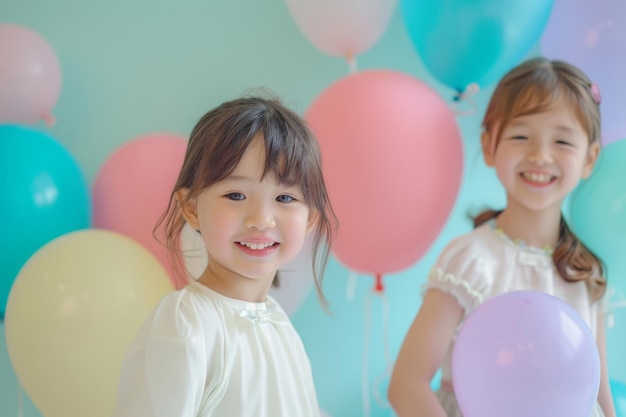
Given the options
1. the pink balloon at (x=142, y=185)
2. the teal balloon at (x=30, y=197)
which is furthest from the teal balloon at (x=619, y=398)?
the teal balloon at (x=30, y=197)

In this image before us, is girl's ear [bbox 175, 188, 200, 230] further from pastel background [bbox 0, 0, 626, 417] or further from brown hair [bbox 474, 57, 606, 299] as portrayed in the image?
pastel background [bbox 0, 0, 626, 417]

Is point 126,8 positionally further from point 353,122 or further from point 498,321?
point 498,321

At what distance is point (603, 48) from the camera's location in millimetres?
1664

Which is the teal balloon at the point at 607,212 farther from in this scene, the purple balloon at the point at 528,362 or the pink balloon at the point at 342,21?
the pink balloon at the point at 342,21

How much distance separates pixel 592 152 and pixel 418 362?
0.59 meters

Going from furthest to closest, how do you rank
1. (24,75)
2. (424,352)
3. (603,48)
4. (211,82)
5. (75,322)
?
(211,82) < (24,75) < (603,48) < (424,352) < (75,322)

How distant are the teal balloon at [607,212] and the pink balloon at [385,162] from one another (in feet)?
0.90

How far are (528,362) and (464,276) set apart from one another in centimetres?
37

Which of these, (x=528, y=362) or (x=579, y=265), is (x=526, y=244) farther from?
(x=528, y=362)

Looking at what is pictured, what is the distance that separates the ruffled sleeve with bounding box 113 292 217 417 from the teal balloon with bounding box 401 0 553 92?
0.91 metres

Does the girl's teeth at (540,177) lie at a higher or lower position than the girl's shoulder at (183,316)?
higher

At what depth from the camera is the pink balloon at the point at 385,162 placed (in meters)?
1.58

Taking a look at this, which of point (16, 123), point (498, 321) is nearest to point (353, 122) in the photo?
point (498, 321)

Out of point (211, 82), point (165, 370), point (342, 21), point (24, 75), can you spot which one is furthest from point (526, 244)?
point (24, 75)
